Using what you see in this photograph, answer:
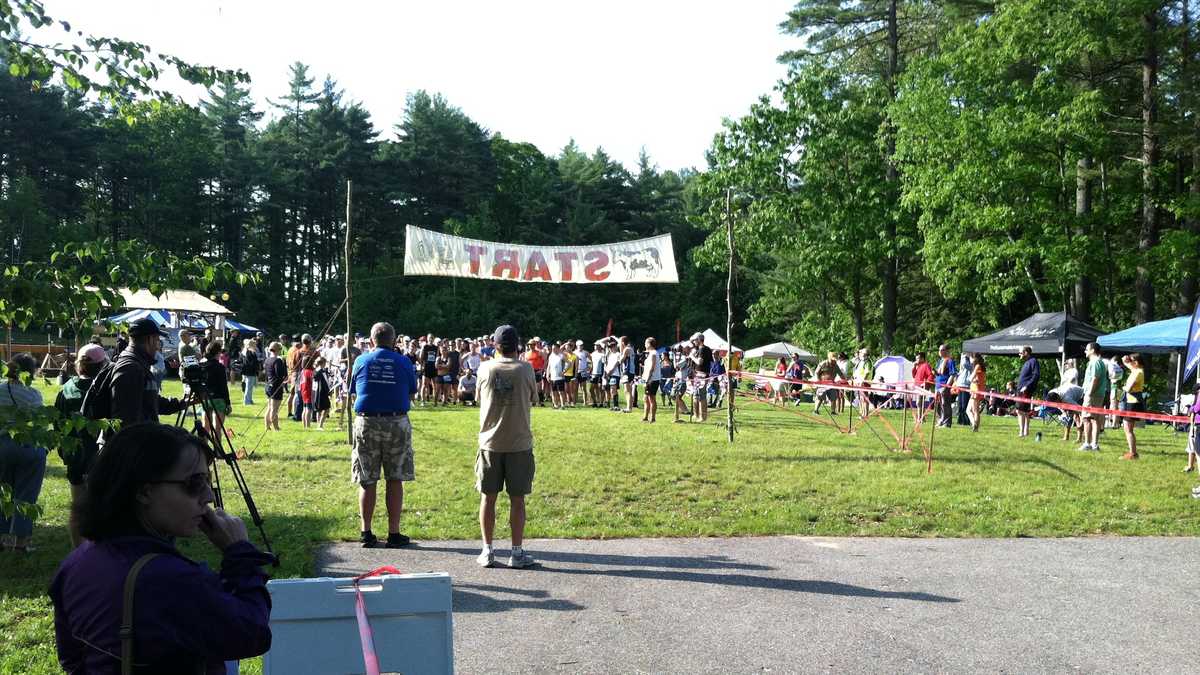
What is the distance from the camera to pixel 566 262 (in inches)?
783

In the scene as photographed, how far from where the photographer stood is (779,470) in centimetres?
1155

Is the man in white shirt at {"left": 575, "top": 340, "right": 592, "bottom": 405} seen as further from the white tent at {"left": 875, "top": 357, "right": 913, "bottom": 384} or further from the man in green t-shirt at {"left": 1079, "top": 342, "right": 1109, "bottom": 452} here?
the man in green t-shirt at {"left": 1079, "top": 342, "right": 1109, "bottom": 452}

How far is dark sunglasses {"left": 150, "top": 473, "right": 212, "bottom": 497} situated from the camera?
88.2 inches

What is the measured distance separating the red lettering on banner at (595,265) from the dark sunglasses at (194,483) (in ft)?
56.7

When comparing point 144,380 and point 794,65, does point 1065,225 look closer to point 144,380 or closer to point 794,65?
point 794,65

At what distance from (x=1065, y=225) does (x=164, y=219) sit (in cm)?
5319

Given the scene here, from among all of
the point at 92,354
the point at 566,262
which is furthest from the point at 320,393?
the point at 92,354

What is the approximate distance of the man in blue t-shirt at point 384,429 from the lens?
7.39 metres

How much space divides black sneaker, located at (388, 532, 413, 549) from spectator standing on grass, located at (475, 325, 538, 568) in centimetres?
89

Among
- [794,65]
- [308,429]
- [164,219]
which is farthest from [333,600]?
[164,219]

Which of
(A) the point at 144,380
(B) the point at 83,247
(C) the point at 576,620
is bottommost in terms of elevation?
(C) the point at 576,620

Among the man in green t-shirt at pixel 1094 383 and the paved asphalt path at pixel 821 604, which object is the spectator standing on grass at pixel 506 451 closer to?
the paved asphalt path at pixel 821 604

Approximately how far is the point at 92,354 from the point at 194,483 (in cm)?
563

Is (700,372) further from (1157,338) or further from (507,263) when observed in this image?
(1157,338)
